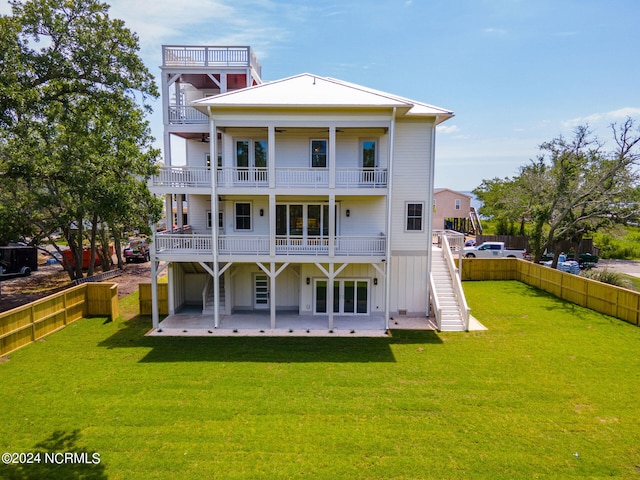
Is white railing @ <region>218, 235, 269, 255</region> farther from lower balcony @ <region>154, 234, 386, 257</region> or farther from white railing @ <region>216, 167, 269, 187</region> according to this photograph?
white railing @ <region>216, 167, 269, 187</region>

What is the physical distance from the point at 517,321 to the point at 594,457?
9358mm

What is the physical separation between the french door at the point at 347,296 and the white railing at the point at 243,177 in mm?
5230

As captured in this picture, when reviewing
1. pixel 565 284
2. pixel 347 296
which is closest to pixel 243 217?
pixel 347 296

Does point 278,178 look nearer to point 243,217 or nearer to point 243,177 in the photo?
point 243,177

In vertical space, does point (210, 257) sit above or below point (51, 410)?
above

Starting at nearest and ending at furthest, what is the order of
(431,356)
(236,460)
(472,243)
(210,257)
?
(236,460) → (431,356) → (210,257) → (472,243)

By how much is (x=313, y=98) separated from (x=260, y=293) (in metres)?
9.11

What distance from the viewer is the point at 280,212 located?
661 inches

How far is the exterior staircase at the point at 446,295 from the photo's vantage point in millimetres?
15500

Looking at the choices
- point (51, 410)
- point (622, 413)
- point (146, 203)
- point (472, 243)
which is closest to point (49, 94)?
point (146, 203)

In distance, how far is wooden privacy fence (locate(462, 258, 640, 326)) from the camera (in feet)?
52.9

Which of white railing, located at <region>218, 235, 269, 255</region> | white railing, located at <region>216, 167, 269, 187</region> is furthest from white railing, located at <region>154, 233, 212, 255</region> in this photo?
white railing, located at <region>216, 167, 269, 187</region>

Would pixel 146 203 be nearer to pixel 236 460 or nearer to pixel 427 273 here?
pixel 236 460

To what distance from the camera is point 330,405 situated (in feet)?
31.6
